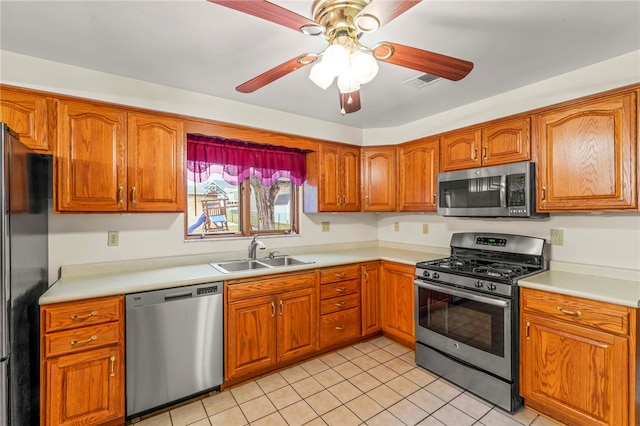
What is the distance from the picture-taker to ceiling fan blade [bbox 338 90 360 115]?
161cm

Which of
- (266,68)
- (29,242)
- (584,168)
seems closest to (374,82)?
(266,68)

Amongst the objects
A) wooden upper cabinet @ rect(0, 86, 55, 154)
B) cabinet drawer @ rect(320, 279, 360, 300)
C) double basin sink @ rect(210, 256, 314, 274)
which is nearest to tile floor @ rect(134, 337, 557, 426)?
cabinet drawer @ rect(320, 279, 360, 300)

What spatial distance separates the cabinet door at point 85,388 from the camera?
1.80 metres

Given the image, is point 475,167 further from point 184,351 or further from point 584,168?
point 184,351

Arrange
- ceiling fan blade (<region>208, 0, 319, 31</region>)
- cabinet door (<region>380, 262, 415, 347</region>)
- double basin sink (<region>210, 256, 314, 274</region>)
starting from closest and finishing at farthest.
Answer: ceiling fan blade (<region>208, 0, 319, 31</region>) < double basin sink (<region>210, 256, 314, 274</region>) < cabinet door (<region>380, 262, 415, 347</region>)

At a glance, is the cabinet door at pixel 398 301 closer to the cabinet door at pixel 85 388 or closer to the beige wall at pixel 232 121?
the beige wall at pixel 232 121

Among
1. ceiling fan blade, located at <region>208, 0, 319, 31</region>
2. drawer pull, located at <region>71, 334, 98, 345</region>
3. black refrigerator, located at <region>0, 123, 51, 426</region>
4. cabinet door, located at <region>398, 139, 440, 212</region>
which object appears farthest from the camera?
cabinet door, located at <region>398, 139, 440, 212</region>

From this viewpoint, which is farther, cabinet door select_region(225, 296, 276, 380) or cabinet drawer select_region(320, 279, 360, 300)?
cabinet drawer select_region(320, 279, 360, 300)

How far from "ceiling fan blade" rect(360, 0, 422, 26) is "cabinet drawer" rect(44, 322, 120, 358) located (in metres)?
2.23

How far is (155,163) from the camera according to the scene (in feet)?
7.80

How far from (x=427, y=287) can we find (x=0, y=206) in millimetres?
2826

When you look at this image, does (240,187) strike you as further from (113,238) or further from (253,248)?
(113,238)

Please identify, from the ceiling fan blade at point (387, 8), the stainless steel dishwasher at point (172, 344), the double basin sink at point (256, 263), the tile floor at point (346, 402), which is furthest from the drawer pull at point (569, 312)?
the stainless steel dishwasher at point (172, 344)

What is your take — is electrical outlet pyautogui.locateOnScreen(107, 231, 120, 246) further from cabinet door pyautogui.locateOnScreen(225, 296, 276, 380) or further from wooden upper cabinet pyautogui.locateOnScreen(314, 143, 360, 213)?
wooden upper cabinet pyautogui.locateOnScreen(314, 143, 360, 213)
